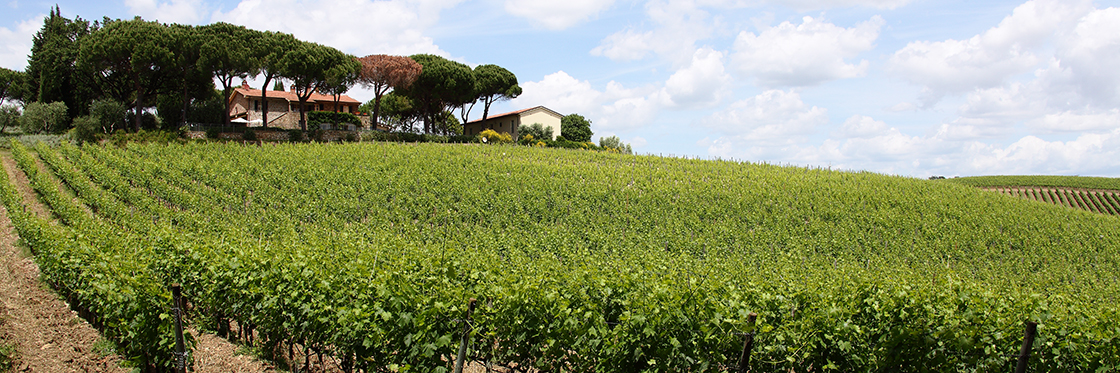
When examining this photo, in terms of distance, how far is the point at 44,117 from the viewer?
3803 centimetres

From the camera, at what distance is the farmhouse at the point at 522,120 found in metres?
55.6

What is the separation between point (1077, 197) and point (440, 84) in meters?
52.1

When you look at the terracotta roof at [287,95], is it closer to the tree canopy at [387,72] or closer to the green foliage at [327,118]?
the green foliage at [327,118]

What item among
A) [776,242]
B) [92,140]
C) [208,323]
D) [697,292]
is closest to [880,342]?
[697,292]

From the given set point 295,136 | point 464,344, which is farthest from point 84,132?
point 464,344

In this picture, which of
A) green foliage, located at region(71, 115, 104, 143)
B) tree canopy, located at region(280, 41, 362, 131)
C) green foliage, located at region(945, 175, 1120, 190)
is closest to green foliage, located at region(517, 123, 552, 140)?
tree canopy, located at region(280, 41, 362, 131)

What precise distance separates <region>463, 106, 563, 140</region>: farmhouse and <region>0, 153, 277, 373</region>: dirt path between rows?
45241mm

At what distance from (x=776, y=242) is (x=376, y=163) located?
57.1 feet

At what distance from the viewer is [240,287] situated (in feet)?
23.2

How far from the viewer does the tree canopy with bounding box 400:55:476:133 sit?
45.5 metres

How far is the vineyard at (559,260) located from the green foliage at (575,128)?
2753cm

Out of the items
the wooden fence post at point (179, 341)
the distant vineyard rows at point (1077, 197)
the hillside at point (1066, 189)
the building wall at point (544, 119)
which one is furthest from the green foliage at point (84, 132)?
the distant vineyard rows at point (1077, 197)

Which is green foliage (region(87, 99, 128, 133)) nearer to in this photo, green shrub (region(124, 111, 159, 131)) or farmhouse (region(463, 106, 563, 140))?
green shrub (region(124, 111, 159, 131))

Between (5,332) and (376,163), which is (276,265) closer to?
(5,332)
